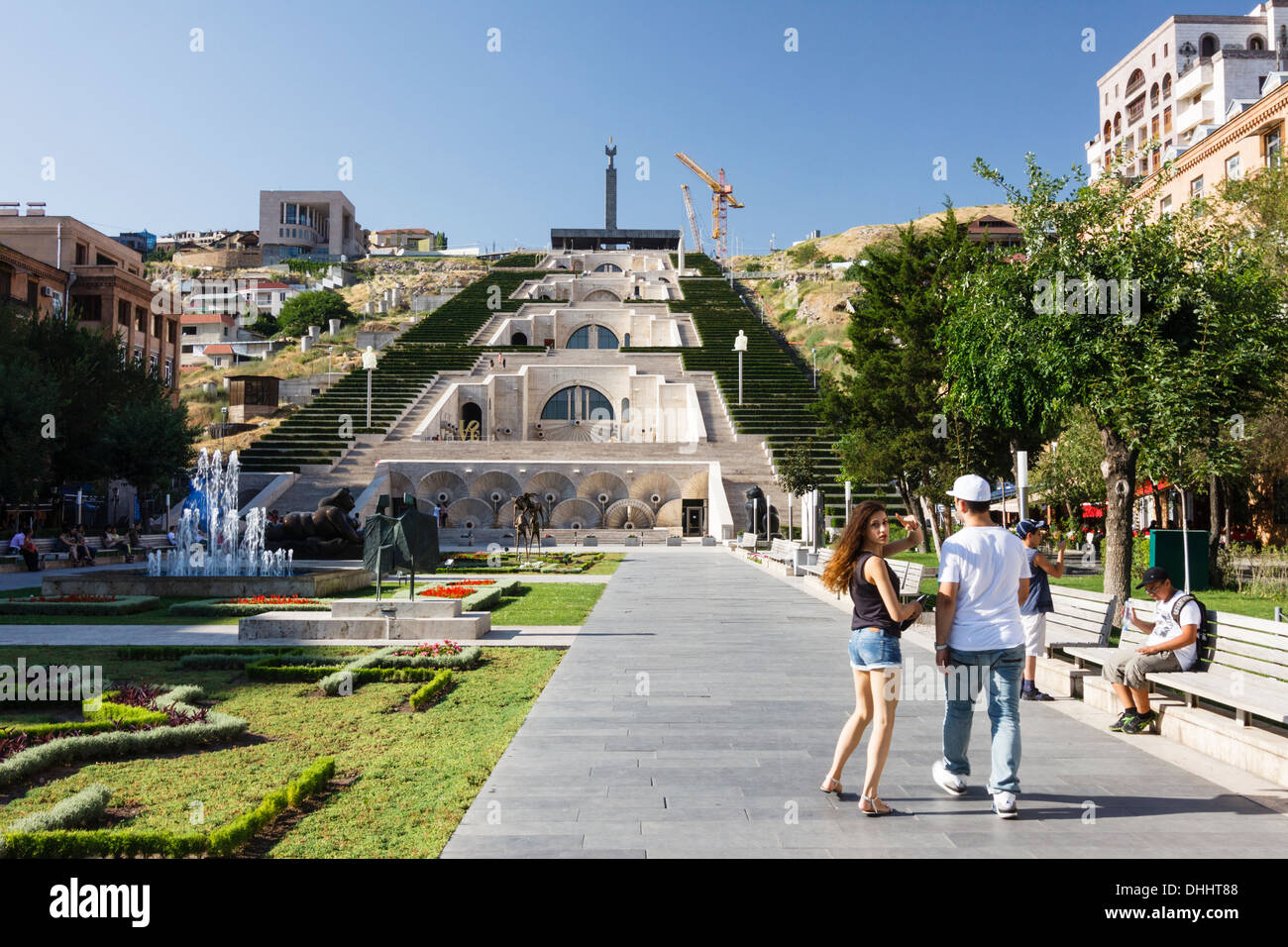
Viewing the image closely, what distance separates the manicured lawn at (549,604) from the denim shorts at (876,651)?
8.66m

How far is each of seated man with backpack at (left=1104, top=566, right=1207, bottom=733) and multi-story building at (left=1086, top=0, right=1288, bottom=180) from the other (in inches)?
1899

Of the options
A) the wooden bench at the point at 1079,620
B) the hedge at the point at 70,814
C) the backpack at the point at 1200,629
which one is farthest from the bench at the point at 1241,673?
the hedge at the point at 70,814

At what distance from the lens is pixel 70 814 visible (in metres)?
4.83

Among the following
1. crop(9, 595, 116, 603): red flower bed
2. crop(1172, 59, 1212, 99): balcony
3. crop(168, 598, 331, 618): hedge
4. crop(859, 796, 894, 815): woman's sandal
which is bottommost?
crop(168, 598, 331, 618): hedge

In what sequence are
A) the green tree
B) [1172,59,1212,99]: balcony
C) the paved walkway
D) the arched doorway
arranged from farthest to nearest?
the green tree → the arched doorway → [1172,59,1212,99]: balcony → the paved walkway

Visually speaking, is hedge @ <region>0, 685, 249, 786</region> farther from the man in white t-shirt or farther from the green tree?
the green tree

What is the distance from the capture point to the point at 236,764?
6262mm

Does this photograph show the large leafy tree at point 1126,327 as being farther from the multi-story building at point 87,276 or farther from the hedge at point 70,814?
the multi-story building at point 87,276

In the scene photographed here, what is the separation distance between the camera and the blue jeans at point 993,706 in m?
5.05

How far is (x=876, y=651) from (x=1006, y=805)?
1063 mm

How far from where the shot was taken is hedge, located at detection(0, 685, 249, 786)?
6062 millimetres

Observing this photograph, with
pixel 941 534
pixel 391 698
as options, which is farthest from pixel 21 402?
pixel 941 534

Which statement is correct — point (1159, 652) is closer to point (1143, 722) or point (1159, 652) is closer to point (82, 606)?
point (1143, 722)

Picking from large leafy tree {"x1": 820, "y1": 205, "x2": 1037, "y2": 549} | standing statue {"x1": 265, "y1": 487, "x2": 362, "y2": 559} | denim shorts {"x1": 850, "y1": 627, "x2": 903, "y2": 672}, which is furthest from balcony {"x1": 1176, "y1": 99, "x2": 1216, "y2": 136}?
denim shorts {"x1": 850, "y1": 627, "x2": 903, "y2": 672}
